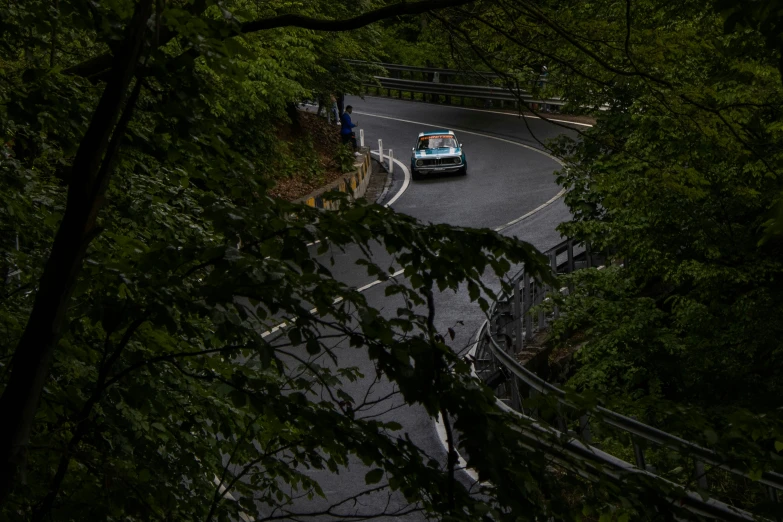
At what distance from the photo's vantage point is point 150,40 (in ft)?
11.6

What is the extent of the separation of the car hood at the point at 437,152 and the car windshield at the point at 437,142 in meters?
0.19

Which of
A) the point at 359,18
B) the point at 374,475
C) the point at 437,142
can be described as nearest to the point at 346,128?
the point at 437,142

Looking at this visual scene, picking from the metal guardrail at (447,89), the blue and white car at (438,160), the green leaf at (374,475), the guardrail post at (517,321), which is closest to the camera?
the green leaf at (374,475)

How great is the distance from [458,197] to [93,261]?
22692 millimetres

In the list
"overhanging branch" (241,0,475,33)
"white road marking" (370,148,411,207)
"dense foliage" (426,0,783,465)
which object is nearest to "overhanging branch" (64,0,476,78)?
"overhanging branch" (241,0,475,33)

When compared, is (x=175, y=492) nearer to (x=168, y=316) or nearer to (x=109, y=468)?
(x=109, y=468)

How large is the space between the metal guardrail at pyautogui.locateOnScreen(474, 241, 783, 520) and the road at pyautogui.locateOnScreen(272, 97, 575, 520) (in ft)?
2.65

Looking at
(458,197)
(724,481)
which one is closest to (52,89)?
(724,481)

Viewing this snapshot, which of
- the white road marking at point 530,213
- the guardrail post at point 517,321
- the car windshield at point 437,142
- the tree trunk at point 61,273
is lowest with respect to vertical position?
the white road marking at point 530,213

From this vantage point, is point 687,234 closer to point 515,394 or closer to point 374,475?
point 515,394

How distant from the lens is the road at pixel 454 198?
38.3 feet

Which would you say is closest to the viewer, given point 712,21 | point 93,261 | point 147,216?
point 93,261

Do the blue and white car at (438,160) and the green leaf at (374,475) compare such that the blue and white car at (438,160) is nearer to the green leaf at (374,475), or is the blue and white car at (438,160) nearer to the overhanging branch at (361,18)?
the overhanging branch at (361,18)

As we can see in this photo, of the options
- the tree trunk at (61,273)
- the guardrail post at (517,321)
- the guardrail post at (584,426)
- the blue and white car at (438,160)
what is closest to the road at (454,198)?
the blue and white car at (438,160)
